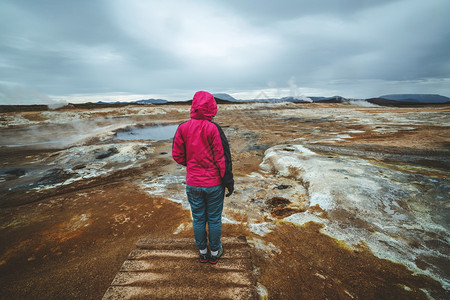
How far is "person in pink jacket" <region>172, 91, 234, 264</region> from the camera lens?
2.55 m

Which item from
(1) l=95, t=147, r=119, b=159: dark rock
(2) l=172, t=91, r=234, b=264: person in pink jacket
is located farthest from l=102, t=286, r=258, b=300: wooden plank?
(1) l=95, t=147, r=119, b=159: dark rock

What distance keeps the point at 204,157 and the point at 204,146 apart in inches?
6.2

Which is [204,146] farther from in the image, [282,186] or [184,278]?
[282,186]

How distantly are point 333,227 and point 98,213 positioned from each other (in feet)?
20.0

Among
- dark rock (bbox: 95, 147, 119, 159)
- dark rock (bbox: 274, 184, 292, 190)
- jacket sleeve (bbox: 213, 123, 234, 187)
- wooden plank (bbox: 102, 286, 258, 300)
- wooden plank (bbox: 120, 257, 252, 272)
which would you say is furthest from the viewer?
dark rock (bbox: 95, 147, 119, 159)

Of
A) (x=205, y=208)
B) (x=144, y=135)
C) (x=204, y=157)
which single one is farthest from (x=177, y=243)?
(x=144, y=135)

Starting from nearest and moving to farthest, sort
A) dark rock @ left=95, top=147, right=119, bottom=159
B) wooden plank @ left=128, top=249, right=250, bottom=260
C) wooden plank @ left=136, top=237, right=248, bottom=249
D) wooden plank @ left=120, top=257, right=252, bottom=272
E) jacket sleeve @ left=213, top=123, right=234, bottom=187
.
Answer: jacket sleeve @ left=213, top=123, right=234, bottom=187 → wooden plank @ left=120, top=257, right=252, bottom=272 → wooden plank @ left=128, top=249, right=250, bottom=260 → wooden plank @ left=136, top=237, right=248, bottom=249 → dark rock @ left=95, top=147, right=119, bottom=159

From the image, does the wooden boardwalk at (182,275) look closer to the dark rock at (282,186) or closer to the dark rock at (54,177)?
the dark rock at (282,186)

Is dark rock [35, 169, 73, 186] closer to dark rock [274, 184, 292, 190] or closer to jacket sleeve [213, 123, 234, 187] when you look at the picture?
jacket sleeve [213, 123, 234, 187]

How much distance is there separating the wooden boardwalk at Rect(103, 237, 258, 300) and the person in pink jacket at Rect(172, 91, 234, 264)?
67cm

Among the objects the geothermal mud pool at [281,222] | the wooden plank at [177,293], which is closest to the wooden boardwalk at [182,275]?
the wooden plank at [177,293]

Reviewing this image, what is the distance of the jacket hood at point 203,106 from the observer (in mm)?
2504

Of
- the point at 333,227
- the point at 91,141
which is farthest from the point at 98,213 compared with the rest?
the point at 91,141

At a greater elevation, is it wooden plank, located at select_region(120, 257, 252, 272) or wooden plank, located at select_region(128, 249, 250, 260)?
wooden plank, located at select_region(128, 249, 250, 260)
